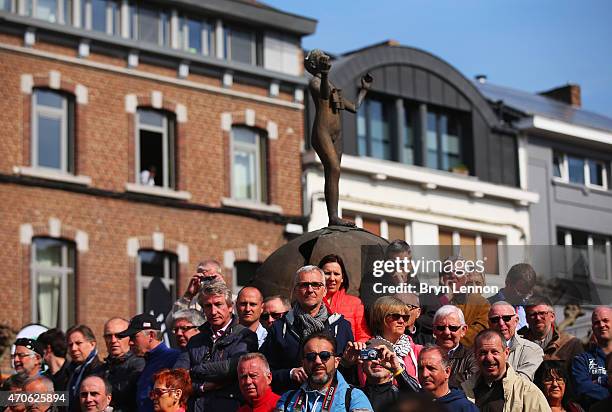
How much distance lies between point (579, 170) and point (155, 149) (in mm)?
14376

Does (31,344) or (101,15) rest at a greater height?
(101,15)

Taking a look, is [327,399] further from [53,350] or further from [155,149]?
[155,149]

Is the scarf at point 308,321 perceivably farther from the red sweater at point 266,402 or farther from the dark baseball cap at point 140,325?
the dark baseball cap at point 140,325

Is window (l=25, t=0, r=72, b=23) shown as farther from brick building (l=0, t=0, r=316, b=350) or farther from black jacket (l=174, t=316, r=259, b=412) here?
black jacket (l=174, t=316, r=259, b=412)

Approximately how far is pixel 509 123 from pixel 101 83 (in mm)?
13136

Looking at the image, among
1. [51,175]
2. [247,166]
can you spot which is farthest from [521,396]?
[247,166]

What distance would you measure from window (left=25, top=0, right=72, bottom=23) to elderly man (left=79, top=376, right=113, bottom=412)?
764 inches

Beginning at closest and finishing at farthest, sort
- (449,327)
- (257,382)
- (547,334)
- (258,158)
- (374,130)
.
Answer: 1. (257,382)
2. (449,327)
3. (547,334)
4. (258,158)
5. (374,130)

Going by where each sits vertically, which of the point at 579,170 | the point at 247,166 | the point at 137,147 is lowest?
the point at 247,166

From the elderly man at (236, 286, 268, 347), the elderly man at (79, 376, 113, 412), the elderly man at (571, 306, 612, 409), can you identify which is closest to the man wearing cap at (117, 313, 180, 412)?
the elderly man at (79, 376, 113, 412)

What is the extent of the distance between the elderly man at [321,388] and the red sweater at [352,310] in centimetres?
164

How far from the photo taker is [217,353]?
12.8 m

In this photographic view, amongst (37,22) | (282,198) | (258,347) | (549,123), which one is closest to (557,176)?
(549,123)

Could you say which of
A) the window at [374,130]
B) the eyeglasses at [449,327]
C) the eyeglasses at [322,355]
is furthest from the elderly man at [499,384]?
the window at [374,130]
